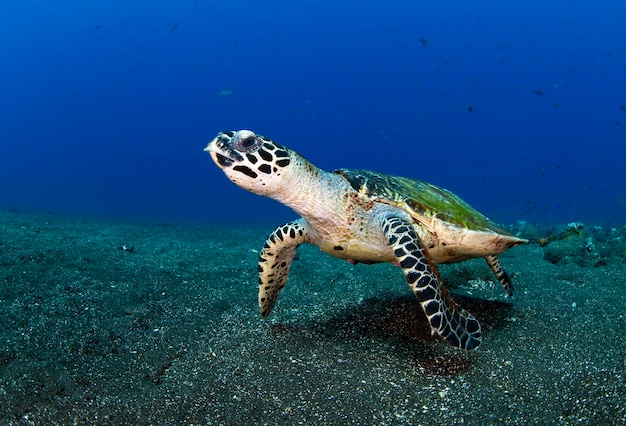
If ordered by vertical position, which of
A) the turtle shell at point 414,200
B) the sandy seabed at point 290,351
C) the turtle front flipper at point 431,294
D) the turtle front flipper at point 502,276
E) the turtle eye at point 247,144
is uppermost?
the turtle shell at point 414,200

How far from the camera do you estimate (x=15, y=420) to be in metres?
2.23

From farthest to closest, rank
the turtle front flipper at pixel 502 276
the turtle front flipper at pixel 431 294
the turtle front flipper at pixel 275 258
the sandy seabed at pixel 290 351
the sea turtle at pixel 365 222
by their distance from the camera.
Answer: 1. the turtle front flipper at pixel 502 276
2. the turtle front flipper at pixel 275 258
3. the sea turtle at pixel 365 222
4. the turtle front flipper at pixel 431 294
5. the sandy seabed at pixel 290 351

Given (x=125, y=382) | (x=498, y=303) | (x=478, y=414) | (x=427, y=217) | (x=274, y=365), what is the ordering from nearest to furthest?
(x=478, y=414), (x=125, y=382), (x=274, y=365), (x=427, y=217), (x=498, y=303)

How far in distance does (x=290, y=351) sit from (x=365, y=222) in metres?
1.41

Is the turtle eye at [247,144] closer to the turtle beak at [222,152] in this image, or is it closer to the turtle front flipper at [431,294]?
the turtle beak at [222,152]

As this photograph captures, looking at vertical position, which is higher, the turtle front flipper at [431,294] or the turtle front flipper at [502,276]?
the turtle front flipper at [502,276]

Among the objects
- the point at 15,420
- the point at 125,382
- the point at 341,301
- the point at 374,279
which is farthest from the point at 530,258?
the point at 15,420

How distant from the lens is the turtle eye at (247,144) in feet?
11.3

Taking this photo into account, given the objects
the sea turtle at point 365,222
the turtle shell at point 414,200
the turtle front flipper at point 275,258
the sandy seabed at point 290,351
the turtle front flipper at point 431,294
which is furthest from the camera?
the turtle front flipper at point 275,258

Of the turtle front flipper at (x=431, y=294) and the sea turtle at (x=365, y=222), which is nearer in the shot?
the turtle front flipper at (x=431, y=294)

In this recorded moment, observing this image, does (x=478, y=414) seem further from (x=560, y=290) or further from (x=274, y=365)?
(x=560, y=290)

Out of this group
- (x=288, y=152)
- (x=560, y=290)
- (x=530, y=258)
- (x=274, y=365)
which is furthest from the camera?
(x=530, y=258)

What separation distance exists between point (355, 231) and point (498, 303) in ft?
6.02

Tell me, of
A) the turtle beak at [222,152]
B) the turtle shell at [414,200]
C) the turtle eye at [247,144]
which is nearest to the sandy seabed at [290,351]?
the turtle shell at [414,200]
